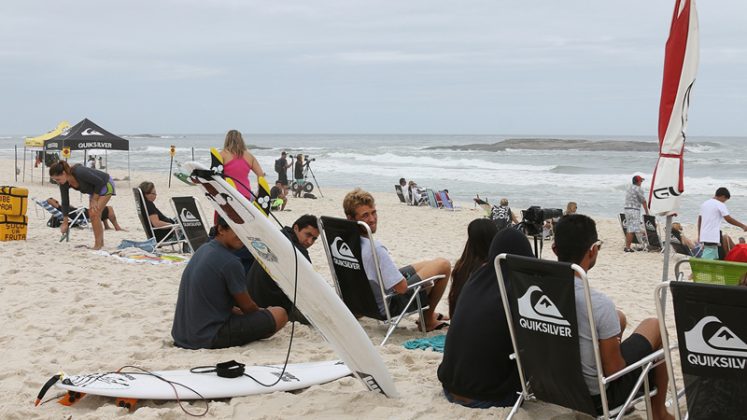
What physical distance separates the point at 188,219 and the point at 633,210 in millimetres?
7048

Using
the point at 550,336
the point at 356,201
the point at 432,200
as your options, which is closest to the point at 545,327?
the point at 550,336

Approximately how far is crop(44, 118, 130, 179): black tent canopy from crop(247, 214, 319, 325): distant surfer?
54.3 ft

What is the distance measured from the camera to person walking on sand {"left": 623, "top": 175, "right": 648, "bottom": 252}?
464 inches

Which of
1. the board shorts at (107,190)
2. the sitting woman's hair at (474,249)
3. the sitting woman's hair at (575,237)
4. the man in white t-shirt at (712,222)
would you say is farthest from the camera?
the man in white t-shirt at (712,222)

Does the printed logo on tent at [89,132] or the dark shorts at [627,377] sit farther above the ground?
the printed logo on tent at [89,132]

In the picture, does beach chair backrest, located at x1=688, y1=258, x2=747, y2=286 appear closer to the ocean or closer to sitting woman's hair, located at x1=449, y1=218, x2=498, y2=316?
sitting woman's hair, located at x1=449, y1=218, x2=498, y2=316

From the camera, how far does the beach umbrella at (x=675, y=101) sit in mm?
4137

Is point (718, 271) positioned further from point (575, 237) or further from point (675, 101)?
point (575, 237)

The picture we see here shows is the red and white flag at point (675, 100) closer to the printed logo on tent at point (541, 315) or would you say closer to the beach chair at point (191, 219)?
the printed logo on tent at point (541, 315)

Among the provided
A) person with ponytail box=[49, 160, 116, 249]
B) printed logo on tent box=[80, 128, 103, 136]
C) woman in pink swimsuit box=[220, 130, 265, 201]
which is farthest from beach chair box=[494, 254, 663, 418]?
printed logo on tent box=[80, 128, 103, 136]

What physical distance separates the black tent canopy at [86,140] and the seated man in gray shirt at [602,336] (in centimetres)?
1899

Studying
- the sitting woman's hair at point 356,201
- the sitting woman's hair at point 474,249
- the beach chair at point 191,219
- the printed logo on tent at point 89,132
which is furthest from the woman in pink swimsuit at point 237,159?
the printed logo on tent at point 89,132

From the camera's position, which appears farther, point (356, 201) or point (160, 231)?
point (160, 231)

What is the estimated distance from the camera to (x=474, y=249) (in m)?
4.36
